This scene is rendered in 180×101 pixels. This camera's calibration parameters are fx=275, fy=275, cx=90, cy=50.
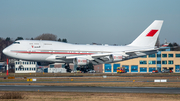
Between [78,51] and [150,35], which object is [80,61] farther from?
[150,35]

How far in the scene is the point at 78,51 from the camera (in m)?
66.3

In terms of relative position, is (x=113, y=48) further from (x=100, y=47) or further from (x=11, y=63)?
(x=11, y=63)

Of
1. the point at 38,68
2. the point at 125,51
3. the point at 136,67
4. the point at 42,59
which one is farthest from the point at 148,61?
the point at 42,59

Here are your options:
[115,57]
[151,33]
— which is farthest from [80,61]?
[151,33]

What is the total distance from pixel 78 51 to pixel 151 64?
7087 cm

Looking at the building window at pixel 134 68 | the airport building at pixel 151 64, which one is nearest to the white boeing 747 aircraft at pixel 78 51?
the airport building at pixel 151 64

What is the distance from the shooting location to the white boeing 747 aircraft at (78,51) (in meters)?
63.1

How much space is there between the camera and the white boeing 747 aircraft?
63.1 metres

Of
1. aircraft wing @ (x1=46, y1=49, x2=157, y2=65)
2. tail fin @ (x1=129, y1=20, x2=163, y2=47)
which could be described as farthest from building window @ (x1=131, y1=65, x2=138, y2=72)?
aircraft wing @ (x1=46, y1=49, x2=157, y2=65)

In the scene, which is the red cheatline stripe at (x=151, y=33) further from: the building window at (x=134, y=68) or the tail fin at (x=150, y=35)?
the building window at (x=134, y=68)

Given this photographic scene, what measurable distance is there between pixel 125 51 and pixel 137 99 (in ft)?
139

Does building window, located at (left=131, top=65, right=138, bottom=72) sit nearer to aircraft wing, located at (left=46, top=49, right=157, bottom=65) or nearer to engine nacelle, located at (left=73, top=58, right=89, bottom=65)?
aircraft wing, located at (left=46, top=49, right=157, bottom=65)

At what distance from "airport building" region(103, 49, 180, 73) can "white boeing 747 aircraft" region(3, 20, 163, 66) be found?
5443 centimetres

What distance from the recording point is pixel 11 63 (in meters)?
138
